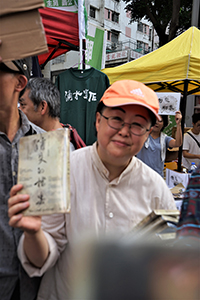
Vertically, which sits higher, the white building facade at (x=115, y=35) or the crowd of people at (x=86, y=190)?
the white building facade at (x=115, y=35)

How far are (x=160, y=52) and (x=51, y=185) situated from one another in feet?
14.4

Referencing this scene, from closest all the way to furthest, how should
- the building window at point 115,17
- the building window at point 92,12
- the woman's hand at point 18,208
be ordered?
1. the woman's hand at point 18,208
2. the building window at point 92,12
3. the building window at point 115,17

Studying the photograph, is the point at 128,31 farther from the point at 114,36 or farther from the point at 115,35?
the point at 114,36

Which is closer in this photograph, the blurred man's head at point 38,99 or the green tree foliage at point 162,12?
the blurred man's head at point 38,99

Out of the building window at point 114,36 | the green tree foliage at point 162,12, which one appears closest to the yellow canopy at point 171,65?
the green tree foliage at point 162,12

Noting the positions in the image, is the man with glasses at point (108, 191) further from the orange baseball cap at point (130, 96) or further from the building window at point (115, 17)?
the building window at point (115, 17)

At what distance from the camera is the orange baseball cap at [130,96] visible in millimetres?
1031

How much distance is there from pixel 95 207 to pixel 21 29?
28.6 inches

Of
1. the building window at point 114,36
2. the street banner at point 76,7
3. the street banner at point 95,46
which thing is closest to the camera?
the street banner at point 76,7

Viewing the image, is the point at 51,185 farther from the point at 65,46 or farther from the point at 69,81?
the point at 65,46

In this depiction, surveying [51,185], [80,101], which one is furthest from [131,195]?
[80,101]

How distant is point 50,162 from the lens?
2.71 feet

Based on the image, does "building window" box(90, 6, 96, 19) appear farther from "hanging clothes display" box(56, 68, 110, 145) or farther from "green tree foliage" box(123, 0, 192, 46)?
"hanging clothes display" box(56, 68, 110, 145)

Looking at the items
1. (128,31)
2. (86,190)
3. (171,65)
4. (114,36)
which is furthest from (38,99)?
(128,31)
